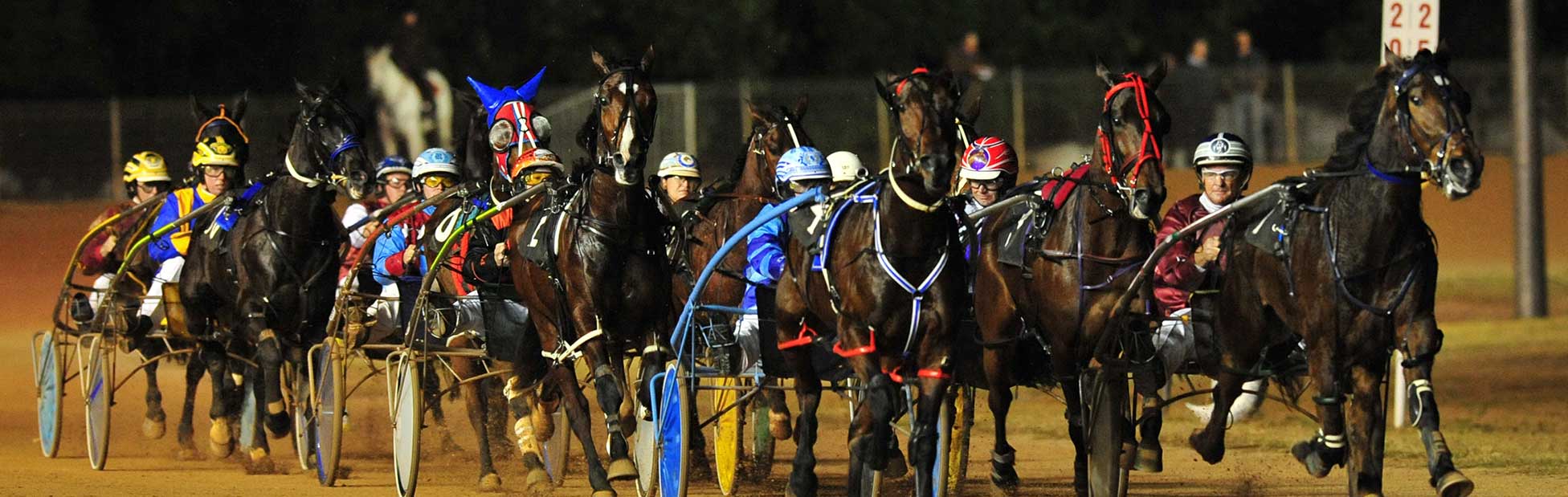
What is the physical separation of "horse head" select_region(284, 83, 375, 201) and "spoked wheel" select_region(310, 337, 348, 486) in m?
0.80

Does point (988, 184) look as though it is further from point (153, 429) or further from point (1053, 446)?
point (153, 429)

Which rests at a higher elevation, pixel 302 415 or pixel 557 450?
pixel 302 415

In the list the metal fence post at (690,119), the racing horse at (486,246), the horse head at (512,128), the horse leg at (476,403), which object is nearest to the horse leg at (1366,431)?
the racing horse at (486,246)

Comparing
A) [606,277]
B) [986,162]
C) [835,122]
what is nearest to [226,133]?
[606,277]

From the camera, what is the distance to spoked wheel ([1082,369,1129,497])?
8.57m

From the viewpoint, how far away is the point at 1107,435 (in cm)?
860

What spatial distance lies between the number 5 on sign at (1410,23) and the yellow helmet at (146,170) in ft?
23.0

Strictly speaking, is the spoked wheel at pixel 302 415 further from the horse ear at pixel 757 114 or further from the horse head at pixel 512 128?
the horse ear at pixel 757 114

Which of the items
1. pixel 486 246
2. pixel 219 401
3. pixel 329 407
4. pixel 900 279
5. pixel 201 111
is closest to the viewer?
pixel 900 279

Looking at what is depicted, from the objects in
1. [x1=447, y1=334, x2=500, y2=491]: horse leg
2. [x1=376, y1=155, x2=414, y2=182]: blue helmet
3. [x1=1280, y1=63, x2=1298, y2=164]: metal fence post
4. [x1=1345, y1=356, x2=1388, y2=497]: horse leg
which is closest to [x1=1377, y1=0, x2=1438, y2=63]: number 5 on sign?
[x1=1345, y1=356, x2=1388, y2=497]: horse leg

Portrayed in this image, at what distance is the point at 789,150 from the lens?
10000 millimetres

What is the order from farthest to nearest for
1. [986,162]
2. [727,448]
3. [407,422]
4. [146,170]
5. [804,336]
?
[146,170] → [727,448] → [986,162] → [407,422] → [804,336]

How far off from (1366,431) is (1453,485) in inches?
19.7

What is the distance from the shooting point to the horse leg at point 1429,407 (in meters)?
7.49
